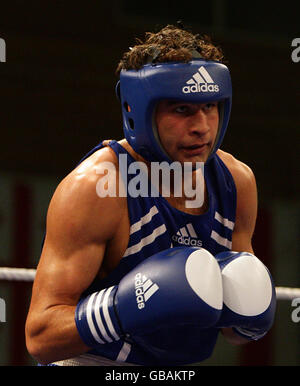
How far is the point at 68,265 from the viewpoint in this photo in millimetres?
1665

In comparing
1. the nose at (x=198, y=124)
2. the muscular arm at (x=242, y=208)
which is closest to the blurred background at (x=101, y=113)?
the muscular arm at (x=242, y=208)

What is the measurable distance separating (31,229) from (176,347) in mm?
2255

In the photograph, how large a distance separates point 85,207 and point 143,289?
247mm

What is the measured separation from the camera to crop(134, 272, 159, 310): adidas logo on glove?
1.57 m

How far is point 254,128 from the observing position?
16.4ft

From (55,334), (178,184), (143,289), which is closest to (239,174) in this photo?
(178,184)

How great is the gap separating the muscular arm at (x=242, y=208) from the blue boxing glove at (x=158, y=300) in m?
0.41

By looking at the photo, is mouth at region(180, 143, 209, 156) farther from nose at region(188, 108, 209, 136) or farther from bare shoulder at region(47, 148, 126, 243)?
bare shoulder at region(47, 148, 126, 243)

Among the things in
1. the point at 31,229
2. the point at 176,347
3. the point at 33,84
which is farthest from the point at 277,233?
the point at 176,347

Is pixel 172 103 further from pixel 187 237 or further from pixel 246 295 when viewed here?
pixel 246 295

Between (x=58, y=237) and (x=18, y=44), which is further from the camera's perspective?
(x=18, y=44)
